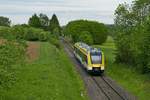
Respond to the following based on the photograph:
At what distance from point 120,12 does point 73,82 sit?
64.1 ft

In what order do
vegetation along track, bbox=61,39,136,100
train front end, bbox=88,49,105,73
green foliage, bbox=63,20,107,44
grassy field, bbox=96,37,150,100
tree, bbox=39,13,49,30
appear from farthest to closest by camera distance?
tree, bbox=39,13,49,30
green foliage, bbox=63,20,107,44
train front end, bbox=88,49,105,73
grassy field, bbox=96,37,150,100
vegetation along track, bbox=61,39,136,100

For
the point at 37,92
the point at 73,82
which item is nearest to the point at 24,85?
the point at 37,92

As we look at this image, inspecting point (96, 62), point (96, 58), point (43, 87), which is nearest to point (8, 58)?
point (43, 87)

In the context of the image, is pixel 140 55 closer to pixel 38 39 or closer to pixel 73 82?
pixel 73 82

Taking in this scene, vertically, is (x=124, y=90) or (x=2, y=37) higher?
(x=2, y=37)

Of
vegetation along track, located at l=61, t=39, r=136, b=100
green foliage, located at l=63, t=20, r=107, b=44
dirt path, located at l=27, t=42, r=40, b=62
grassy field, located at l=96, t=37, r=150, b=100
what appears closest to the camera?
vegetation along track, located at l=61, t=39, r=136, b=100

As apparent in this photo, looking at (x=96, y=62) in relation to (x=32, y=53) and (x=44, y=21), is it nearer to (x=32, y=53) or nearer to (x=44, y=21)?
(x=32, y=53)

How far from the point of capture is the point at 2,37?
29391 millimetres

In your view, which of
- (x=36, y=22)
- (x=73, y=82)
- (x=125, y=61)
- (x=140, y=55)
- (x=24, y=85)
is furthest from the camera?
(x=36, y=22)

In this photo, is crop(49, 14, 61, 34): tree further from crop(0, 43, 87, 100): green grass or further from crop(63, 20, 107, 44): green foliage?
crop(0, 43, 87, 100): green grass

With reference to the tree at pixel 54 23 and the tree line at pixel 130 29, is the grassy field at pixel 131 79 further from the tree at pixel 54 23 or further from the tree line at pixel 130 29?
the tree at pixel 54 23

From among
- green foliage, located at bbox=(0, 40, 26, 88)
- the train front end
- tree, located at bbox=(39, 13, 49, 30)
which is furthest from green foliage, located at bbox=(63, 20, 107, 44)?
green foliage, located at bbox=(0, 40, 26, 88)

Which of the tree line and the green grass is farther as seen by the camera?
the tree line

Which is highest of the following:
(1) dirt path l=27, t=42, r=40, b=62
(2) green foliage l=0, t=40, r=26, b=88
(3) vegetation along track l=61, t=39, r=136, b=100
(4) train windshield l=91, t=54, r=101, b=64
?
(2) green foliage l=0, t=40, r=26, b=88
